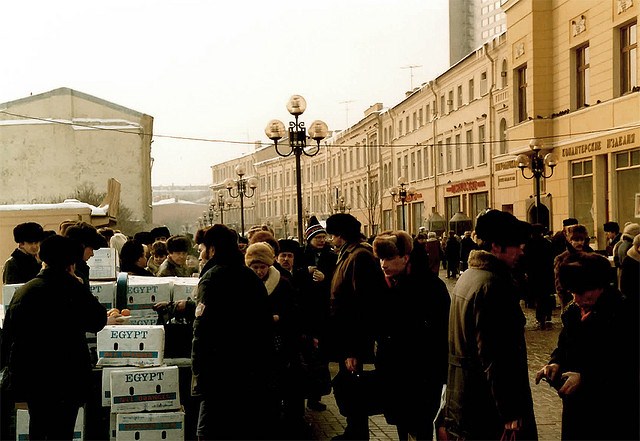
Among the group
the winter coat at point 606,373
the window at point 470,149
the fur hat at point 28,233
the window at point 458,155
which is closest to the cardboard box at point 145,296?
the fur hat at point 28,233

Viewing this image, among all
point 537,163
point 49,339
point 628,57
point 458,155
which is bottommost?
point 49,339

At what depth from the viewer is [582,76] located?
25031 mm

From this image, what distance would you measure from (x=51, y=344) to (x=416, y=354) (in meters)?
2.48

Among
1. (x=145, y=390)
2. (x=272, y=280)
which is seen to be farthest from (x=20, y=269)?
(x=272, y=280)

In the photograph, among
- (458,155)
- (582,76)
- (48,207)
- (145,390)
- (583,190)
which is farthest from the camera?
(458,155)

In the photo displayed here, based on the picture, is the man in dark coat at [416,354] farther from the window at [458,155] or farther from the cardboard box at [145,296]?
the window at [458,155]

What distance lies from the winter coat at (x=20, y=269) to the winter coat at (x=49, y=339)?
256cm

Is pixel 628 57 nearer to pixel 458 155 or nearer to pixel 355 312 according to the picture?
pixel 355 312

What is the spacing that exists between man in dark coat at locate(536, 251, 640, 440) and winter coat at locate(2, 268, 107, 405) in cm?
304

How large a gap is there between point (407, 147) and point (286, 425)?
145 ft

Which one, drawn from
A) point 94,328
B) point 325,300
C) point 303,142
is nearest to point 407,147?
point 303,142

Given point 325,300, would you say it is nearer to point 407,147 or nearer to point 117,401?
point 117,401

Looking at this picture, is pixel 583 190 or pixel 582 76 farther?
pixel 582 76

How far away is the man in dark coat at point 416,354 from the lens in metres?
5.59
